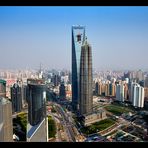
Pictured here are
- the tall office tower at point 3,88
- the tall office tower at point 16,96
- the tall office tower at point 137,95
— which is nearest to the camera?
the tall office tower at point 3,88

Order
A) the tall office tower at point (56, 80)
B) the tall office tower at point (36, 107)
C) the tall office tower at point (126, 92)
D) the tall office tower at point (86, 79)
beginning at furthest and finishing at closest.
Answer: the tall office tower at point (56, 80) → the tall office tower at point (86, 79) → the tall office tower at point (126, 92) → the tall office tower at point (36, 107)

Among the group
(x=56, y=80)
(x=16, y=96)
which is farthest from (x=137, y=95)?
(x=16, y=96)

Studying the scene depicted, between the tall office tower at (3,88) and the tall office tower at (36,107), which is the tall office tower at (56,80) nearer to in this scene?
the tall office tower at (3,88)

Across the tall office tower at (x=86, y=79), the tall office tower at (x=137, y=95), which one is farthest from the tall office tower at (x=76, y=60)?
the tall office tower at (x=137, y=95)

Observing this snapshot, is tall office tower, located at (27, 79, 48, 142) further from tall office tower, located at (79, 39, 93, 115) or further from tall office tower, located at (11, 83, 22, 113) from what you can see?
tall office tower, located at (79, 39, 93, 115)

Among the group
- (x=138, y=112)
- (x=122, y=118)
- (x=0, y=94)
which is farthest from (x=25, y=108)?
(x=138, y=112)
